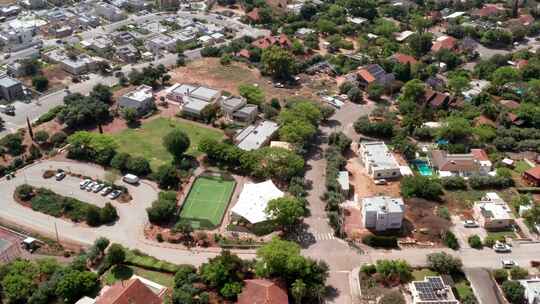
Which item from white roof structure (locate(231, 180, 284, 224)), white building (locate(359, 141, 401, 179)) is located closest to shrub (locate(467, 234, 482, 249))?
white building (locate(359, 141, 401, 179))

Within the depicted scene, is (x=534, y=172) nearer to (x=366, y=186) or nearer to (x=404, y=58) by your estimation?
(x=366, y=186)

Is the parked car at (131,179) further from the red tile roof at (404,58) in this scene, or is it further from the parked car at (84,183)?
the red tile roof at (404,58)

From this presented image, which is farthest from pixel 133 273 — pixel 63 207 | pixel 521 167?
pixel 521 167

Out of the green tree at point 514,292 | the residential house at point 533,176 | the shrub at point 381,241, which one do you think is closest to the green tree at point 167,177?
the shrub at point 381,241

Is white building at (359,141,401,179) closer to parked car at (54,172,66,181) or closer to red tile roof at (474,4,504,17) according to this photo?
parked car at (54,172,66,181)

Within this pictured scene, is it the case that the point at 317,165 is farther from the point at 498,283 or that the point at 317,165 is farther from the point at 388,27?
the point at 388,27

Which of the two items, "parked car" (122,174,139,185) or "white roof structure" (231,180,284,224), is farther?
"parked car" (122,174,139,185)
